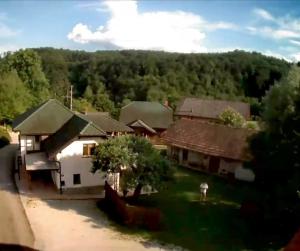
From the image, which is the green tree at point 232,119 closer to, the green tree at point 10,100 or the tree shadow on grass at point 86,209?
the tree shadow on grass at point 86,209

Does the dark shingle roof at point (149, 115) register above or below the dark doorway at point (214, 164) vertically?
above

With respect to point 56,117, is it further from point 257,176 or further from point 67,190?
point 257,176

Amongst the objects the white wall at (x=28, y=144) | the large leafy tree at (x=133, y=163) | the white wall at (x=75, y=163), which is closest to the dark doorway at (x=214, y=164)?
the large leafy tree at (x=133, y=163)

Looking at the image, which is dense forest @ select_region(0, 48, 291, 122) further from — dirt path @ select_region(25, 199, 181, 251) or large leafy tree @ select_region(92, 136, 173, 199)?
dirt path @ select_region(25, 199, 181, 251)

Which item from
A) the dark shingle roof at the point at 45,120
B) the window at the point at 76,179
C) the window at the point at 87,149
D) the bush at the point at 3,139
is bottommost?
the bush at the point at 3,139

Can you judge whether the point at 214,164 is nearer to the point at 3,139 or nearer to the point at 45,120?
the point at 45,120

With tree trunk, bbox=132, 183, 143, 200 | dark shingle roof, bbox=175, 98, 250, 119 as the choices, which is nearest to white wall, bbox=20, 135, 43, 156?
tree trunk, bbox=132, 183, 143, 200
